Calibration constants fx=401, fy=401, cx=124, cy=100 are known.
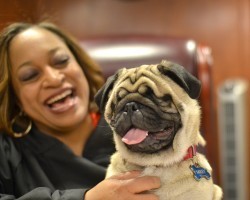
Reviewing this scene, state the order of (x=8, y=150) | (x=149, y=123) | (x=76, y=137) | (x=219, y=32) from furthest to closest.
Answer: (x=219, y=32) → (x=76, y=137) → (x=8, y=150) → (x=149, y=123)

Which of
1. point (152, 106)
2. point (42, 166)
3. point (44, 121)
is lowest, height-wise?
point (42, 166)

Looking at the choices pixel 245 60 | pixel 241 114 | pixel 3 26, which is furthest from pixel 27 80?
pixel 245 60

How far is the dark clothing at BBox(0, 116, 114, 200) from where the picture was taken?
1.06 meters

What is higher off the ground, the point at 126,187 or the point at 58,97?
the point at 58,97

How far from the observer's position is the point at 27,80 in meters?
1.13

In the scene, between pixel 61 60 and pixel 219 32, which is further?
pixel 219 32

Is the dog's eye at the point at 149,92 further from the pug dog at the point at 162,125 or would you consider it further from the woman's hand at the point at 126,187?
the woman's hand at the point at 126,187

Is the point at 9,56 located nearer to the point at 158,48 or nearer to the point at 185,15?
the point at 158,48

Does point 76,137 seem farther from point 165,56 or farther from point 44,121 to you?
point 165,56

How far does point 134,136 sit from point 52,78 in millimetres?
425

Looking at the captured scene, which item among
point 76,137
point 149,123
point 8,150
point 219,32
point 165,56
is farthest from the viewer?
point 219,32

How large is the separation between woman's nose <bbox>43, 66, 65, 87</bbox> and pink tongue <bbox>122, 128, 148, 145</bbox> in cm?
40

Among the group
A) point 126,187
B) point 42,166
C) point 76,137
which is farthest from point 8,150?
point 126,187

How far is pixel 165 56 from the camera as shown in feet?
4.53
